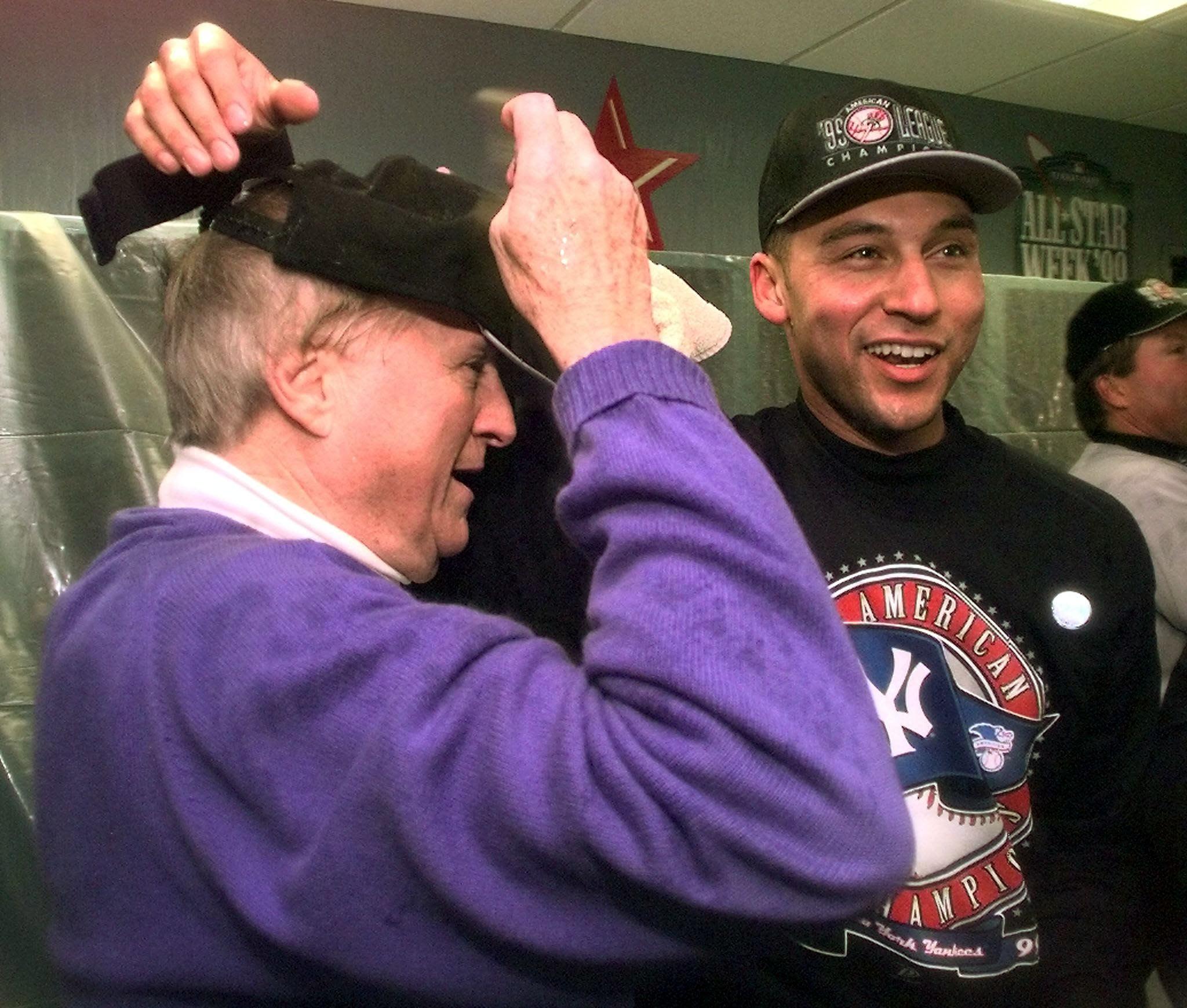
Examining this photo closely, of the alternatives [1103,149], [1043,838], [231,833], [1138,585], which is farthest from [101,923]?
[1103,149]

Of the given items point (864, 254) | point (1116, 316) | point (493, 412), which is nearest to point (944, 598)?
point (864, 254)

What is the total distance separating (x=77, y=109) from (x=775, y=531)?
2.67m

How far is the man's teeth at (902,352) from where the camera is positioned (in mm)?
1043

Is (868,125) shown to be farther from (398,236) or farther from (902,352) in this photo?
(398,236)

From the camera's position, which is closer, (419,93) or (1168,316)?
(1168,316)

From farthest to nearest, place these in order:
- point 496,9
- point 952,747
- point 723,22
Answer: point 723,22 < point 496,9 < point 952,747

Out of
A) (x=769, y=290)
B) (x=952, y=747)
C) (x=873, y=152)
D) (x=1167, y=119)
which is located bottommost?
(x=952, y=747)

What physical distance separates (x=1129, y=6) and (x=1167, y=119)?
1.44 metres

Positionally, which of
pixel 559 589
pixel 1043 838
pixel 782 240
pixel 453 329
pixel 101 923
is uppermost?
pixel 782 240

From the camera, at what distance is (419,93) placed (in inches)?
112

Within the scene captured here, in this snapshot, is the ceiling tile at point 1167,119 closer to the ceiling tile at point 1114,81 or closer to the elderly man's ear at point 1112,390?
the ceiling tile at point 1114,81

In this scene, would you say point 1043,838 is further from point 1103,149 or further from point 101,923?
point 1103,149

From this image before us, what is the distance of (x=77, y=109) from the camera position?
97.2 inches

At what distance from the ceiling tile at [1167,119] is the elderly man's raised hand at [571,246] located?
448 centimetres
